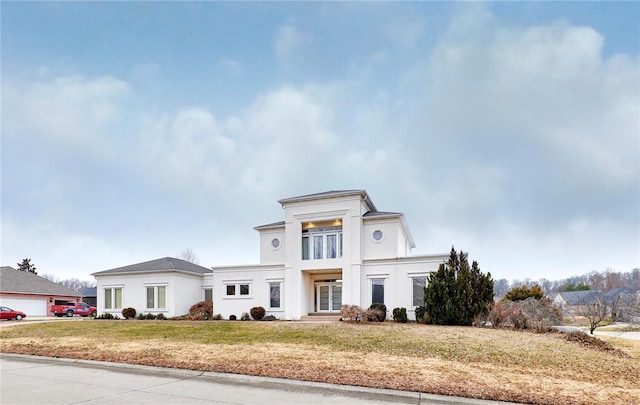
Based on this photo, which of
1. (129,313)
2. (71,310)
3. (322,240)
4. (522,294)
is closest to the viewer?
(322,240)

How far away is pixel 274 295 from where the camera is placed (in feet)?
85.7

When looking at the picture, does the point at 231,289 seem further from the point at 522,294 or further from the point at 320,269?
the point at 522,294


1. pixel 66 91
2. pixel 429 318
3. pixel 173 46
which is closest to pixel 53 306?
pixel 66 91

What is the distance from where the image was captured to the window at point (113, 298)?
30.5 metres

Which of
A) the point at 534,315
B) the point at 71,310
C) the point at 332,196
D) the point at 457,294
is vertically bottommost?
the point at 71,310

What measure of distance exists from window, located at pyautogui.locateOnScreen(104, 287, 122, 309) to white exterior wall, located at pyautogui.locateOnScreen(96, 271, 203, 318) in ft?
0.73

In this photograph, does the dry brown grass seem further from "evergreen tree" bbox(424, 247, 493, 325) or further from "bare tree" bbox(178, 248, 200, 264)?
"bare tree" bbox(178, 248, 200, 264)

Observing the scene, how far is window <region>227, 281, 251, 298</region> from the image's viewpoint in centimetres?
2659

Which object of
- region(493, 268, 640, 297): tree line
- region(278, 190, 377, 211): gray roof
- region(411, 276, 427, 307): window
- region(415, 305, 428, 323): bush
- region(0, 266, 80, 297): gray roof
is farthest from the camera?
region(493, 268, 640, 297): tree line

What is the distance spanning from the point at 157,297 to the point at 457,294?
20547mm

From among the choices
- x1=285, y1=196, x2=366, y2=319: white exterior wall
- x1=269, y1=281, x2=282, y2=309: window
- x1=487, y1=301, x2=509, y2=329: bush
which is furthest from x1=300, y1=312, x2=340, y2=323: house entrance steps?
x1=487, y1=301, x2=509, y2=329: bush

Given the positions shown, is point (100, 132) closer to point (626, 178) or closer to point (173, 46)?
point (173, 46)

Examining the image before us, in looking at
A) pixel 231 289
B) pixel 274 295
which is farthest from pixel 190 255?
pixel 274 295

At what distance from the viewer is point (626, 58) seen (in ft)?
63.5
